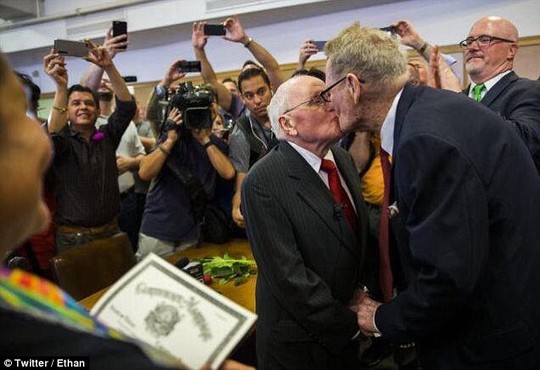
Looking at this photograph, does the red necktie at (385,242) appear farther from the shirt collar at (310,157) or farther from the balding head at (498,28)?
the balding head at (498,28)

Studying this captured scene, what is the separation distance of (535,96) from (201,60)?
1947mm

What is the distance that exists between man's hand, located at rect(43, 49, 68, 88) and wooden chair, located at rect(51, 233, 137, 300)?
0.87m

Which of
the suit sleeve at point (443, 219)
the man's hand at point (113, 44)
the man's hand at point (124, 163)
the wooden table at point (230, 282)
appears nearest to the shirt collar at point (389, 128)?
the suit sleeve at point (443, 219)

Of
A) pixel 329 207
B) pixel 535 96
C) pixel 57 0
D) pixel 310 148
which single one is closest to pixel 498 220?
pixel 329 207

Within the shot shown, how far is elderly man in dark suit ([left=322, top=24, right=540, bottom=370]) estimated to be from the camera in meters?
0.98

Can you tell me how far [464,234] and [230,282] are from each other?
3.69 feet

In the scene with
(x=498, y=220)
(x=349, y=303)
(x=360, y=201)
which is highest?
(x=498, y=220)

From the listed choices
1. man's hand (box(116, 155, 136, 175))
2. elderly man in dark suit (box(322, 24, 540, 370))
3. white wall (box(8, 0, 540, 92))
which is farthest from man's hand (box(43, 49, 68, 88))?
white wall (box(8, 0, 540, 92))

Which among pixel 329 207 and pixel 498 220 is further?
pixel 329 207

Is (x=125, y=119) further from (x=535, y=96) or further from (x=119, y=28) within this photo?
(x=535, y=96)

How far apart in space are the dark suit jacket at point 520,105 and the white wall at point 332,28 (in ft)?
9.78

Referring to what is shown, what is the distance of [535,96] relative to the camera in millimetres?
2035

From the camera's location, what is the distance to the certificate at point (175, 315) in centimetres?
66

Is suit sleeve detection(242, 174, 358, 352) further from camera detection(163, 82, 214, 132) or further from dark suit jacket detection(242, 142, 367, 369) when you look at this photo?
camera detection(163, 82, 214, 132)
